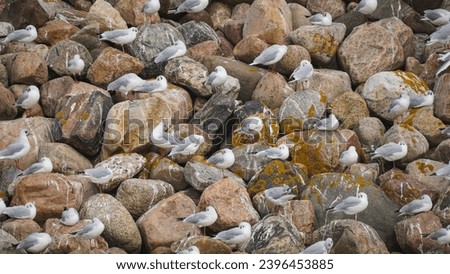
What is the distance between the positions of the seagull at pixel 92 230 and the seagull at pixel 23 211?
858 mm

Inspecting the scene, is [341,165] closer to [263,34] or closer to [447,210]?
[447,210]

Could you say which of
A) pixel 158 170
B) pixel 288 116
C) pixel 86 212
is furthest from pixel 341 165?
pixel 86 212

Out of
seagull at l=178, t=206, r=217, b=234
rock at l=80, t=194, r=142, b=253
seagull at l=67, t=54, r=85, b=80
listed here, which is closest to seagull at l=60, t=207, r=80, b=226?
rock at l=80, t=194, r=142, b=253

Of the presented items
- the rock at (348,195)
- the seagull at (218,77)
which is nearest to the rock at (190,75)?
the seagull at (218,77)

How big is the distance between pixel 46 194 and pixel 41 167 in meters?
0.68

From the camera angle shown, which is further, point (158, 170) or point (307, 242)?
point (158, 170)

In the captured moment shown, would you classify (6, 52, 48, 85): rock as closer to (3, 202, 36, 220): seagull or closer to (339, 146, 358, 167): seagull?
(3, 202, 36, 220): seagull

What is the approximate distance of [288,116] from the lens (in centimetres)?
1806

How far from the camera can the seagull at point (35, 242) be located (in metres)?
15.4

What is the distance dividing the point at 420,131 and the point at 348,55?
6.65 ft

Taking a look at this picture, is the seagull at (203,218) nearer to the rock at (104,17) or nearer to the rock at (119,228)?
the rock at (119,228)

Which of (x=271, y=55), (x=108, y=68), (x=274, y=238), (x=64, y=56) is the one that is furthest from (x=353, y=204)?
(x=64, y=56)

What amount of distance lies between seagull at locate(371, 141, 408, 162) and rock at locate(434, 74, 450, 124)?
150 centimetres

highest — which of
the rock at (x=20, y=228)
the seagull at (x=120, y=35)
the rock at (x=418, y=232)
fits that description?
the seagull at (x=120, y=35)
